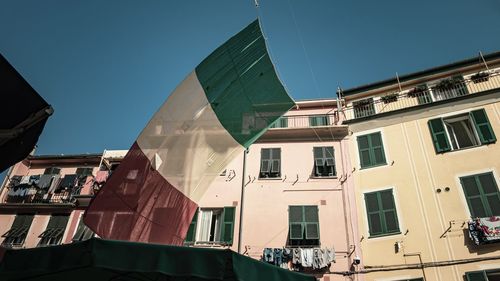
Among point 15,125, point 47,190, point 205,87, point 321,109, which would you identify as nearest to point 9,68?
point 15,125

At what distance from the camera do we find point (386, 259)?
47.3 ft

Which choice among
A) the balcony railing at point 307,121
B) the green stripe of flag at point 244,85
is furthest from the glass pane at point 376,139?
the green stripe of flag at point 244,85

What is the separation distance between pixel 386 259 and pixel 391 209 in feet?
6.89

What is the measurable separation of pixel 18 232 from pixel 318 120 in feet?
61.9

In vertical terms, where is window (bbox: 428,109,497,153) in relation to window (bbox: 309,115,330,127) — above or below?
below

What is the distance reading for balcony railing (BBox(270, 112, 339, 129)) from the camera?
1989 centimetres

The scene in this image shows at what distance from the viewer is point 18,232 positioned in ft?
72.6

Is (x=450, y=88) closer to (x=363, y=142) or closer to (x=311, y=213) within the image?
(x=363, y=142)

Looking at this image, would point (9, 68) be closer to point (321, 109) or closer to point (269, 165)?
point (269, 165)

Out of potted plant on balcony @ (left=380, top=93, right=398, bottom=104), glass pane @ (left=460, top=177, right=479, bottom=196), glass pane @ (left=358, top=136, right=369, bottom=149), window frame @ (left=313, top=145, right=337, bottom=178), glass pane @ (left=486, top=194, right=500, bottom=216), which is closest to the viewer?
glass pane @ (left=486, top=194, right=500, bottom=216)

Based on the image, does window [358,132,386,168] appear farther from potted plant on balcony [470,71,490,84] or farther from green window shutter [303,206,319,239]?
potted plant on balcony [470,71,490,84]

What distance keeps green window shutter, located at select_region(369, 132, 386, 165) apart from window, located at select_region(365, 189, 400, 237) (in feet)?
5.52

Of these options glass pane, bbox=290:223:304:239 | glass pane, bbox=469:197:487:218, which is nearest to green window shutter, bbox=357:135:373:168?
glass pane, bbox=290:223:304:239

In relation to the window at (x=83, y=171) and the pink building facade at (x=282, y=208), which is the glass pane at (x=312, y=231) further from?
the window at (x=83, y=171)
